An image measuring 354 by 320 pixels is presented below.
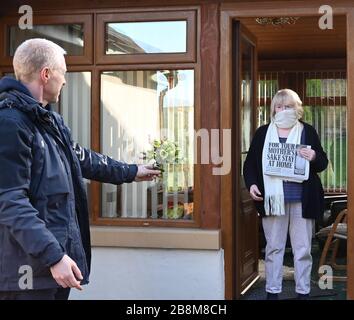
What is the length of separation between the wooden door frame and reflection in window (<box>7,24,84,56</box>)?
1118 mm

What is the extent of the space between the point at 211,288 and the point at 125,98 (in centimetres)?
159

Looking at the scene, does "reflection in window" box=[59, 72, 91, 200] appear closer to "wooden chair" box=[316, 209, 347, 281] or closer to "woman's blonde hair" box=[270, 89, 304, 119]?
"woman's blonde hair" box=[270, 89, 304, 119]

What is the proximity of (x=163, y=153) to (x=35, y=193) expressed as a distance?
86.1 inches

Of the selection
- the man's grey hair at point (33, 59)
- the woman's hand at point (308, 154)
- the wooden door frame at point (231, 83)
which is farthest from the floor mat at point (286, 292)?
the man's grey hair at point (33, 59)

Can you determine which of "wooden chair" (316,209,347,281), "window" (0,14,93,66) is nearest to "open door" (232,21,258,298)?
"wooden chair" (316,209,347,281)

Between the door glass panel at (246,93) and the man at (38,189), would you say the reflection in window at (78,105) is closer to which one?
the door glass panel at (246,93)

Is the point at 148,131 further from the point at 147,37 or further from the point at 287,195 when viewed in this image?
the point at 287,195

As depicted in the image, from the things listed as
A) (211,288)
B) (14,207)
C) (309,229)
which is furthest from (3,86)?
(309,229)

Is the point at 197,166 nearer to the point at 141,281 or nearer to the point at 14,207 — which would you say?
the point at 141,281

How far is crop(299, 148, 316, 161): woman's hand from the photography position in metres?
4.36

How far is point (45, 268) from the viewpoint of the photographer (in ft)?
8.03

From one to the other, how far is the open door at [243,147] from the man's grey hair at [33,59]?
87.9 inches

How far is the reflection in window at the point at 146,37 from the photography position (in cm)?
443

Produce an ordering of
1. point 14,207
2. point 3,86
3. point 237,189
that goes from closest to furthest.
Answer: point 14,207
point 3,86
point 237,189
